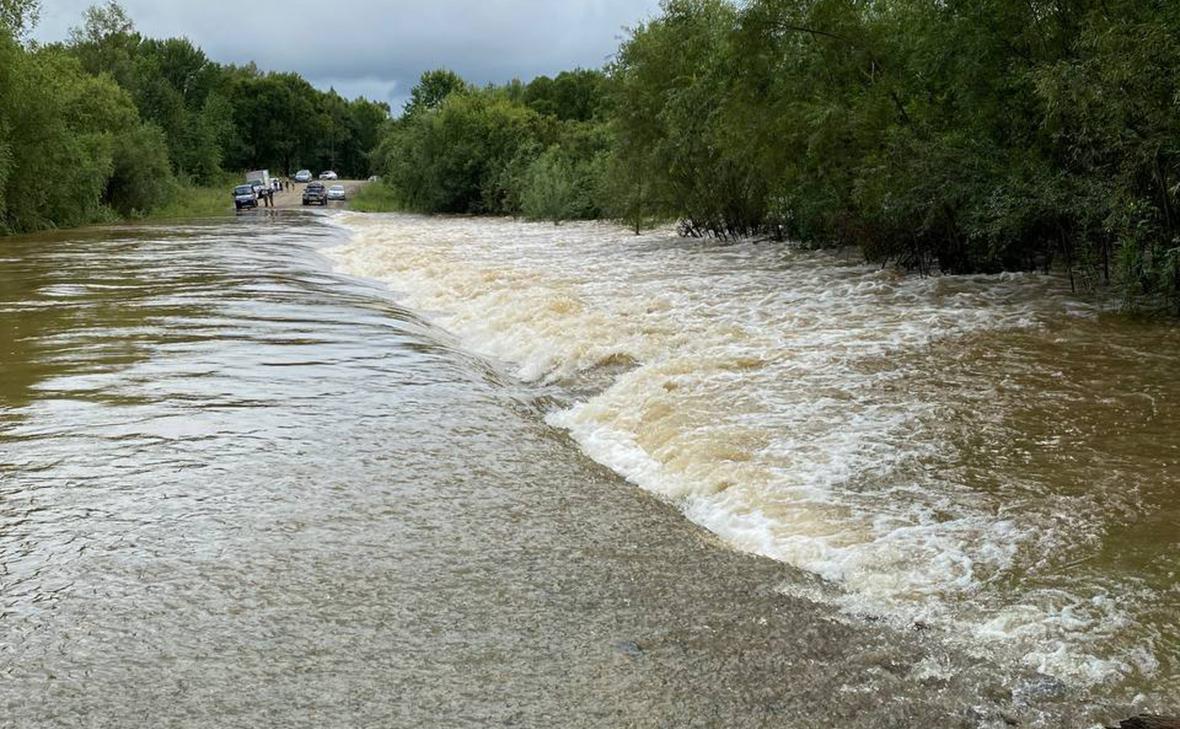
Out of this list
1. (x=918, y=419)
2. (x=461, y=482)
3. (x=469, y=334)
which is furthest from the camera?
(x=469, y=334)

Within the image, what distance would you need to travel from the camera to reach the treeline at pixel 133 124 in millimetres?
42500

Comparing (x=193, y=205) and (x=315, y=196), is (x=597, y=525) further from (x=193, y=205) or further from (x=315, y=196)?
(x=315, y=196)

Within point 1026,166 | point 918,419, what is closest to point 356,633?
point 918,419

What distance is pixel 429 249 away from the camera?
102 ft

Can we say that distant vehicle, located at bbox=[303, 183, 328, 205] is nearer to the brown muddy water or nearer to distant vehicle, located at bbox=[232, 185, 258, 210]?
distant vehicle, located at bbox=[232, 185, 258, 210]

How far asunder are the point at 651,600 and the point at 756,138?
692 inches

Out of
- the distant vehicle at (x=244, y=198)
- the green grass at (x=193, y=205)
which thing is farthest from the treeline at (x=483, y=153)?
the green grass at (x=193, y=205)

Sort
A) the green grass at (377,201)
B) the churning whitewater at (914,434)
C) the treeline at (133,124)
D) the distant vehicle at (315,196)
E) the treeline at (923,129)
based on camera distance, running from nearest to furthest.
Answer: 1. the churning whitewater at (914,434)
2. the treeline at (923,129)
3. the treeline at (133,124)
4. the green grass at (377,201)
5. the distant vehicle at (315,196)

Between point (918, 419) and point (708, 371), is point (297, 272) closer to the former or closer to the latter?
point (708, 371)

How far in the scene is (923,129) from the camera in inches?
690

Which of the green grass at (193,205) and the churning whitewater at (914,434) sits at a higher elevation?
the green grass at (193,205)

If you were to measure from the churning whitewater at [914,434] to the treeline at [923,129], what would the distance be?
3.96ft

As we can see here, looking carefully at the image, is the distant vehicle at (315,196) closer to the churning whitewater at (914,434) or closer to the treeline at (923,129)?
the treeline at (923,129)

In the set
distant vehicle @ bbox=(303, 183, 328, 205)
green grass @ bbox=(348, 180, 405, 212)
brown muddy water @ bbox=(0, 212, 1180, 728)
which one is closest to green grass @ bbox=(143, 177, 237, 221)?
distant vehicle @ bbox=(303, 183, 328, 205)
